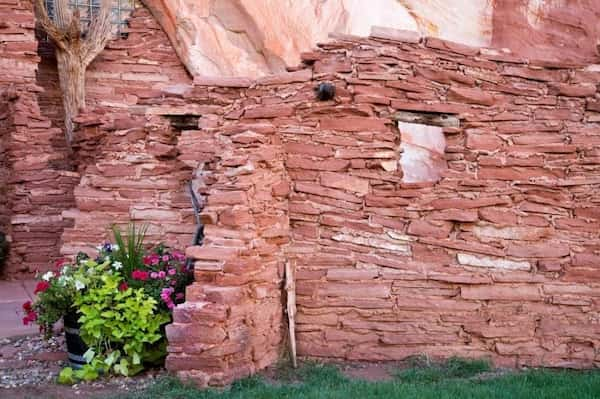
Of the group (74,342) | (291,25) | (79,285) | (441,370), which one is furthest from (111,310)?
(291,25)

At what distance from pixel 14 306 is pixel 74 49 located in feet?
15.3

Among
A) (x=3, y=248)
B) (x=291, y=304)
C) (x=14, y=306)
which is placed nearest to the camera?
(x=291, y=304)

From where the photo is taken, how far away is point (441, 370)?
5.72 meters

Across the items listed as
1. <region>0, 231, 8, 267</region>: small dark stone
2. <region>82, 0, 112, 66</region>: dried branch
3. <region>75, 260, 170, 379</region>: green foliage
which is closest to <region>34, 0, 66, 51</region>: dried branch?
<region>82, 0, 112, 66</region>: dried branch

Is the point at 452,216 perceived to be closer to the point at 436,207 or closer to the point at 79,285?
the point at 436,207

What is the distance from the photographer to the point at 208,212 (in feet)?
18.1

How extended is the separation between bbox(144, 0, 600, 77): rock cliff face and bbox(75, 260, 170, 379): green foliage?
6590mm

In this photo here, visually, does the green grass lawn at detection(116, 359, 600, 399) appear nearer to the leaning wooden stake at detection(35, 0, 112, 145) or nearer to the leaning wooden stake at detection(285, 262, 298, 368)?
the leaning wooden stake at detection(285, 262, 298, 368)

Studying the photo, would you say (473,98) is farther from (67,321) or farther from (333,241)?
(67,321)

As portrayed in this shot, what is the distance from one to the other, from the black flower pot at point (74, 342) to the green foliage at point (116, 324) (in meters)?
0.08

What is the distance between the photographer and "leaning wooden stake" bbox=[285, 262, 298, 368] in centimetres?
582

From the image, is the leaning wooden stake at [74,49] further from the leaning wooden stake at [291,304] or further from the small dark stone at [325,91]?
the leaning wooden stake at [291,304]

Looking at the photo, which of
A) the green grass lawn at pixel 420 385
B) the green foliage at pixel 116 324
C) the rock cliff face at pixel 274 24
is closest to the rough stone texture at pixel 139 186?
the green foliage at pixel 116 324

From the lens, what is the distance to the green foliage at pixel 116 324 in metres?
5.38
